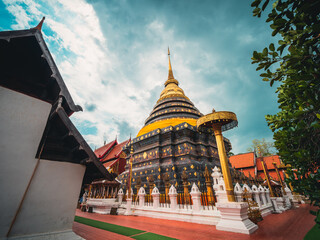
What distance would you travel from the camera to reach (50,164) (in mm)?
3250

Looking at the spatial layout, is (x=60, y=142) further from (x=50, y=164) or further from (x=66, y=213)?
(x=66, y=213)

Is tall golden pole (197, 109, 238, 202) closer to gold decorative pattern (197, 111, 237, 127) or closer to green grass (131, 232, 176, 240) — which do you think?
gold decorative pattern (197, 111, 237, 127)

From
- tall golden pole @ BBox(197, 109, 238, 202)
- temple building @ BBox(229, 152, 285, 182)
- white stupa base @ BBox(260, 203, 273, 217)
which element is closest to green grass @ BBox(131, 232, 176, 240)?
tall golden pole @ BBox(197, 109, 238, 202)

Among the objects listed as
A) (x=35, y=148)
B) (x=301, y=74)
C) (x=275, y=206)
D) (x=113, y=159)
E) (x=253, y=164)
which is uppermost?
(x=113, y=159)

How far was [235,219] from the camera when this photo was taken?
15.8 feet

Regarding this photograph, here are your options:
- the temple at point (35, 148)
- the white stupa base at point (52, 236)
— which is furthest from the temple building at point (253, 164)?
the temple at point (35, 148)

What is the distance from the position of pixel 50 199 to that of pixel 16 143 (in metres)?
1.38

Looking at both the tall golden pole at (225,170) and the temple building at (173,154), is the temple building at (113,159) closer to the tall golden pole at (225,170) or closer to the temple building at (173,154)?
the temple building at (173,154)

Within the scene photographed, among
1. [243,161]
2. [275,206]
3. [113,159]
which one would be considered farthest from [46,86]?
[243,161]

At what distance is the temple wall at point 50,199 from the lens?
108 inches

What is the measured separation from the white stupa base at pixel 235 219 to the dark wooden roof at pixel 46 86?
430cm

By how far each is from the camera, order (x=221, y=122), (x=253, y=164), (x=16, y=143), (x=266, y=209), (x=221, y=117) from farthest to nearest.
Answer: (x=253, y=164) → (x=266, y=209) → (x=221, y=122) → (x=221, y=117) → (x=16, y=143)

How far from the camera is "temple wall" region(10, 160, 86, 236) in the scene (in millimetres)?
2754

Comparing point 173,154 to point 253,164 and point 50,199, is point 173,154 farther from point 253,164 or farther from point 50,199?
point 253,164
